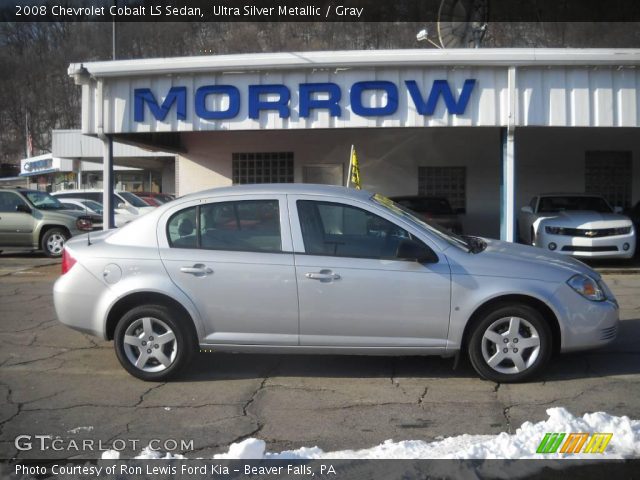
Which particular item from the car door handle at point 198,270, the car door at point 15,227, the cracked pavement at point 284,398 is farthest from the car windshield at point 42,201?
the car door handle at point 198,270

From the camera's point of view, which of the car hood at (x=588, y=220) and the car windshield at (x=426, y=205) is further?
the car windshield at (x=426, y=205)

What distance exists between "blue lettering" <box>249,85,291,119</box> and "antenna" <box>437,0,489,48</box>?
4.15 metres

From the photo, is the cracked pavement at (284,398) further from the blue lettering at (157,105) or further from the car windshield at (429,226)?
the blue lettering at (157,105)

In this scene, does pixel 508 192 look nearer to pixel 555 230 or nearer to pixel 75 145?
pixel 555 230

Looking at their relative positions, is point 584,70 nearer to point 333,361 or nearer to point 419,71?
point 419,71

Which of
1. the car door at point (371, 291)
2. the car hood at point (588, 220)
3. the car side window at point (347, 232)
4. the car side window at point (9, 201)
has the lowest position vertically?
the car door at point (371, 291)

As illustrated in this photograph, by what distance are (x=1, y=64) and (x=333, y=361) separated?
207 ft

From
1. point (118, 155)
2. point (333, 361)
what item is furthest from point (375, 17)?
point (333, 361)

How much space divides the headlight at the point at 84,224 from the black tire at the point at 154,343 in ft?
34.6

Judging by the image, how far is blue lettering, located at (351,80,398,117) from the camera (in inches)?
470

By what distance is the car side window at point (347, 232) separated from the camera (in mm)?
5266

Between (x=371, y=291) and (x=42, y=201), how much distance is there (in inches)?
512

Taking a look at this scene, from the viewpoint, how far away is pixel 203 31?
2862 centimetres

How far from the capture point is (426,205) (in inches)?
594
